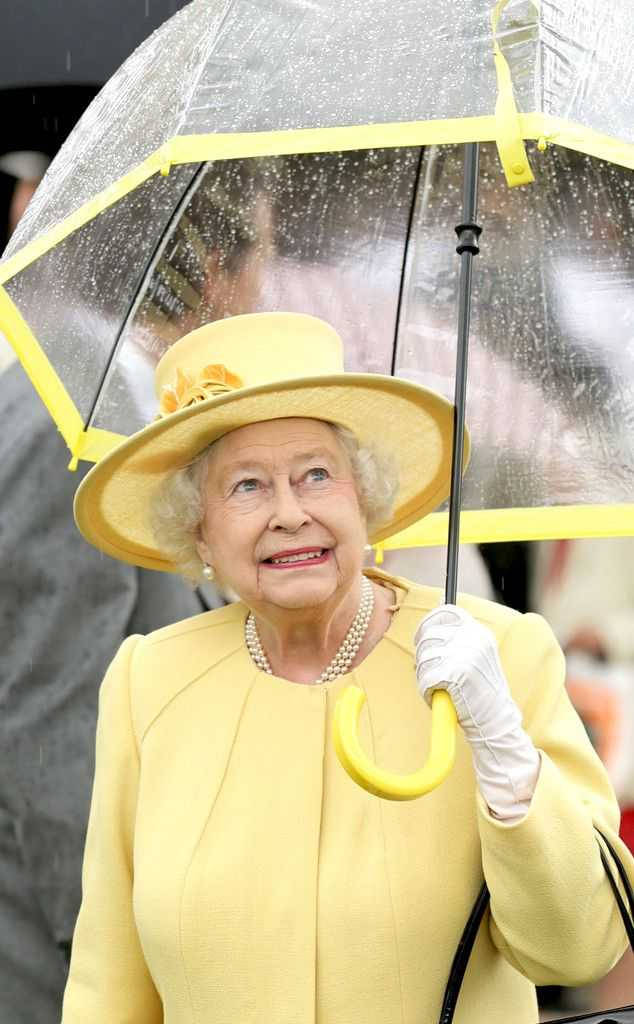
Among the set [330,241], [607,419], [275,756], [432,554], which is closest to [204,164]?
[330,241]

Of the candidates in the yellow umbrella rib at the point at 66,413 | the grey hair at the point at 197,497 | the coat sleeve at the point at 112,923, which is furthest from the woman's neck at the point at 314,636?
the yellow umbrella rib at the point at 66,413

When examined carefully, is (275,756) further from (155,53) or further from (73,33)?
(73,33)

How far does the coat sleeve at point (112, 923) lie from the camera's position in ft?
8.22

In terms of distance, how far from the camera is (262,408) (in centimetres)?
244

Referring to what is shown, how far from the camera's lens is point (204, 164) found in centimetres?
285

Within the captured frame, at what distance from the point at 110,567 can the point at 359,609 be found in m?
1.14

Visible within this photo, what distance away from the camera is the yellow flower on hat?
2.45 meters

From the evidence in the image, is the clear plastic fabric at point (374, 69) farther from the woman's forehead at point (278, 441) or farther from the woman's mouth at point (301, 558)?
the woman's mouth at point (301, 558)

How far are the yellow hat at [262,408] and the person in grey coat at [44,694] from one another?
2.57 feet

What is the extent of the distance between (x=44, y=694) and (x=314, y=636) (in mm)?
1187

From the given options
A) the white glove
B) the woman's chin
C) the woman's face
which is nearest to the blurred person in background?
the woman's face

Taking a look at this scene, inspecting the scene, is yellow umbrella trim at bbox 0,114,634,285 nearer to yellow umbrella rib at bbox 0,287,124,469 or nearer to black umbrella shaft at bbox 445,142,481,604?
black umbrella shaft at bbox 445,142,481,604

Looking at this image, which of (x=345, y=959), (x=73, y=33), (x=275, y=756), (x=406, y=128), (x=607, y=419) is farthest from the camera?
(x=73, y=33)

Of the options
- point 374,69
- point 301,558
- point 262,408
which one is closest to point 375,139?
point 374,69
